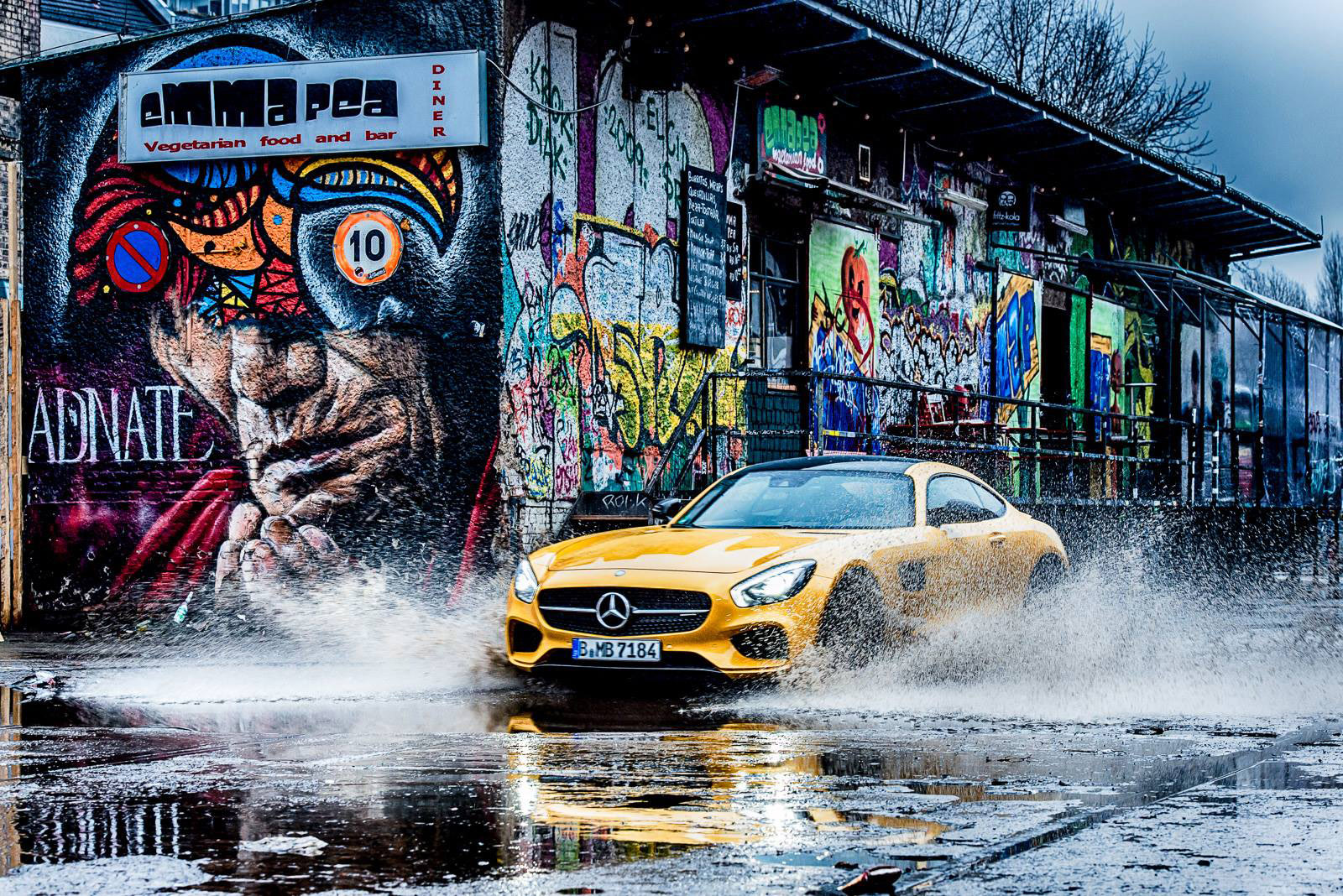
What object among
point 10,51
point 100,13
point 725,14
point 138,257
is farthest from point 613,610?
point 100,13

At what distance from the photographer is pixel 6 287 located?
16.5 meters

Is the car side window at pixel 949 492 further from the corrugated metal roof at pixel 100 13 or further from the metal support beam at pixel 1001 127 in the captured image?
the corrugated metal roof at pixel 100 13

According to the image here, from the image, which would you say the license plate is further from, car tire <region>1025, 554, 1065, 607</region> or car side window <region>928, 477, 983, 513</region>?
car tire <region>1025, 554, 1065, 607</region>

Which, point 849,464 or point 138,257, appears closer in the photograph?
point 849,464

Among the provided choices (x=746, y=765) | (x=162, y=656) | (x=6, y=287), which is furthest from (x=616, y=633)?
(x=6, y=287)

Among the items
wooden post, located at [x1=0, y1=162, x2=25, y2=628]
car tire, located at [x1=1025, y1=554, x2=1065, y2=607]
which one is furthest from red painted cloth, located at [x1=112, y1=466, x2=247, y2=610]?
car tire, located at [x1=1025, y1=554, x2=1065, y2=607]

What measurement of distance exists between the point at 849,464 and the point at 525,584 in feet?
8.50

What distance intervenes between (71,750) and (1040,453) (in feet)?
45.1

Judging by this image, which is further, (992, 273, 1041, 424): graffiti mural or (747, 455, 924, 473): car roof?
(992, 273, 1041, 424): graffiti mural

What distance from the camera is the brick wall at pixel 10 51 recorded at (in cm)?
1652

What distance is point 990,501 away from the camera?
40.1 feet

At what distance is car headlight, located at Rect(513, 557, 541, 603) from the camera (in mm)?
10109

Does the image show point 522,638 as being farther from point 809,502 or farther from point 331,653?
point 331,653

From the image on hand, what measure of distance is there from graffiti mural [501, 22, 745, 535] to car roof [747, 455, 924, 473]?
3.84 meters
